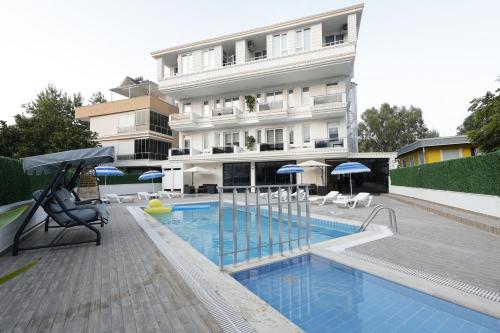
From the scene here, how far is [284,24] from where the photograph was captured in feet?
70.0

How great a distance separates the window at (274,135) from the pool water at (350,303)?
19106 millimetres

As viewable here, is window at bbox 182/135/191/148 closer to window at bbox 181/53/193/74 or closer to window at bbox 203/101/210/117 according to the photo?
window at bbox 203/101/210/117

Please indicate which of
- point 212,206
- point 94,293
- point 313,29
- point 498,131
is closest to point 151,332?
point 94,293

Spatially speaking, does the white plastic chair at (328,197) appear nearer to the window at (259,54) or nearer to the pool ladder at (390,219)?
the pool ladder at (390,219)

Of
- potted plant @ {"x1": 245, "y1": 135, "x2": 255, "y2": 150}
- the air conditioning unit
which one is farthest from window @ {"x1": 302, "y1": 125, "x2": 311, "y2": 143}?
the air conditioning unit

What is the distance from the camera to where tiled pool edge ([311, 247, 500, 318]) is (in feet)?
9.93

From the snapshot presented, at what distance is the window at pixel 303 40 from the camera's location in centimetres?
2114

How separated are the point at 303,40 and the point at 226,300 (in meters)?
22.7

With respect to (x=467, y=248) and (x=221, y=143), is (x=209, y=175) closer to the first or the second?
(x=221, y=143)

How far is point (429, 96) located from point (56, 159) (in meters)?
48.1

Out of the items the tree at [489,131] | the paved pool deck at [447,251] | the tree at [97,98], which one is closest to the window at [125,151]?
the tree at [97,98]

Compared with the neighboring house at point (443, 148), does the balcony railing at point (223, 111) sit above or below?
above

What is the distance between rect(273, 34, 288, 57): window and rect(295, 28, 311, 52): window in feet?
3.24

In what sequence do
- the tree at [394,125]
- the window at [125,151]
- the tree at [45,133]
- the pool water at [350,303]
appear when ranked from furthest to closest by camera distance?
the tree at [394,125] → the window at [125,151] → the tree at [45,133] → the pool water at [350,303]
